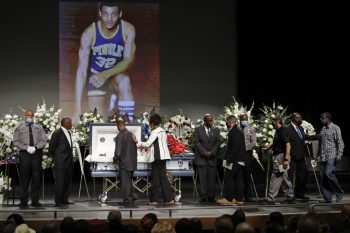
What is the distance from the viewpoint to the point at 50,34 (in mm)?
13906

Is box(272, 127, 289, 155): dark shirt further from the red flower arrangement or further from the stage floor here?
the red flower arrangement

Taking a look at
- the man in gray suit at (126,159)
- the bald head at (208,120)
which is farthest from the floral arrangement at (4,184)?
the bald head at (208,120)

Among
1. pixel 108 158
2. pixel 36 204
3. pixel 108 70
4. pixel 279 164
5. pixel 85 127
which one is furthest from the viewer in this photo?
pixel 108 70

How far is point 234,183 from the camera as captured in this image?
9.59m

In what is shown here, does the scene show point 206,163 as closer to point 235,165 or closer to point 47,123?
point 235,165

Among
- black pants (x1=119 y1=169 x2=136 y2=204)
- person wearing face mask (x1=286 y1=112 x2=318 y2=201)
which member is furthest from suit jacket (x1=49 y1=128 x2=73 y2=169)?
person wearing face mask (x1=286 y1=112 x2=318 y2=201)

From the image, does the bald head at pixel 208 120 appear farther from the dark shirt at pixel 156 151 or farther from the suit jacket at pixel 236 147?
the dark shirt at pixel 156 151

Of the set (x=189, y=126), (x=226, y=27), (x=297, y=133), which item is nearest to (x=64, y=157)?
(x=189, y=126)

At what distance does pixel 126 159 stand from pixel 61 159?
1.01 metres

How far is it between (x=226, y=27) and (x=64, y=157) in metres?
6.66

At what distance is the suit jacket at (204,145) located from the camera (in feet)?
32.3

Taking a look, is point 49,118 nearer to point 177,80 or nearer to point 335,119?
point 177,80

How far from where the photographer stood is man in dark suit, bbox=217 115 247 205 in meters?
9.49

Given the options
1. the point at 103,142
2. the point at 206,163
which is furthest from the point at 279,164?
the point at 103,142
